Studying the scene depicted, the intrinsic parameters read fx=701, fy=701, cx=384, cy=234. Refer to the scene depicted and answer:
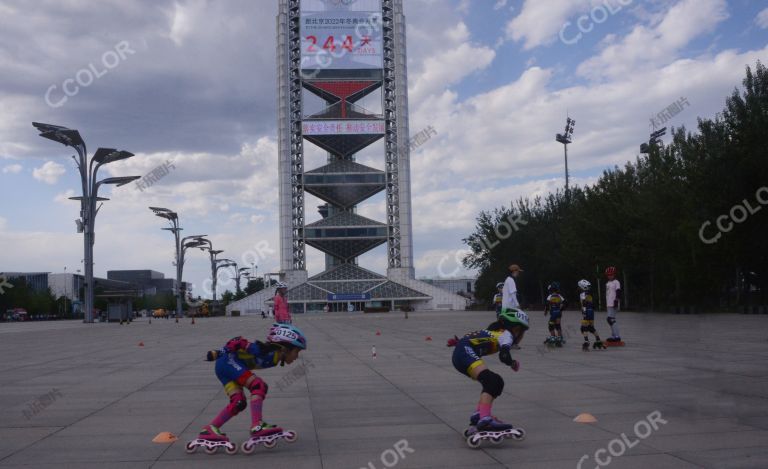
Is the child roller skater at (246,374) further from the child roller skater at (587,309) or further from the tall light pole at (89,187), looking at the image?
the tall light pole at (89,187)

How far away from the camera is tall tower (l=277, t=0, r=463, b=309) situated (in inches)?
4830

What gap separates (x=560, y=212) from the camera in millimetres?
71875

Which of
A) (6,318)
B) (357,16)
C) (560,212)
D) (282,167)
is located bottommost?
(6,318)

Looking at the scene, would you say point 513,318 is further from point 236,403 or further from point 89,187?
point 89,187

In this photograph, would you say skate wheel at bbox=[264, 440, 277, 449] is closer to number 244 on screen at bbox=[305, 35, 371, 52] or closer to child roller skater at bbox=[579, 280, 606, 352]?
child roller skater at bbox=[579, 280, 606, 352]

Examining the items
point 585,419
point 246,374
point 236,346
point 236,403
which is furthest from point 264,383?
point 585,419

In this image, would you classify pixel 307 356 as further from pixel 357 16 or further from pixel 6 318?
pixel 357 16

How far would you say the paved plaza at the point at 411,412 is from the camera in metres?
6.59

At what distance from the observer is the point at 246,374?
679 centimetres

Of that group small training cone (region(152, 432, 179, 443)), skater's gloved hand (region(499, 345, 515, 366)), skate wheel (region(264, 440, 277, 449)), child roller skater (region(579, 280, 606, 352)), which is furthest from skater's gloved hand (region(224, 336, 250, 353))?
child roller skater (region(579, 280, 606, 352))

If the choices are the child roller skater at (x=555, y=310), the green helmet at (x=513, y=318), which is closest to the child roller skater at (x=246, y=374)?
the green helmet at (x=513, y=318)

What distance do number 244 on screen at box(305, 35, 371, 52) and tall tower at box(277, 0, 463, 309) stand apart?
0.17m

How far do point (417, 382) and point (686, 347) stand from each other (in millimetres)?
8720

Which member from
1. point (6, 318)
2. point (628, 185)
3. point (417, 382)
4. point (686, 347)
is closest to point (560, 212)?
point (628, 185)
